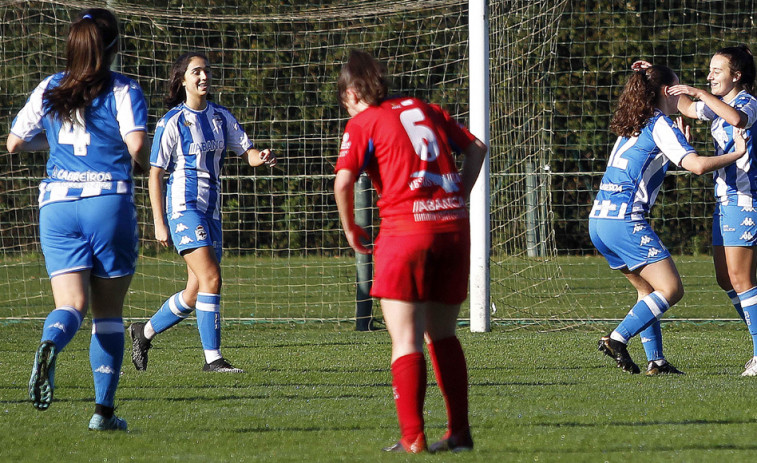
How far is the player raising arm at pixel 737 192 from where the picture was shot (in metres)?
6.30

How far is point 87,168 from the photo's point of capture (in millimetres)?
4324

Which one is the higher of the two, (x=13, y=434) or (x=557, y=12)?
(x=557, y=12)

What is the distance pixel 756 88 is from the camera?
7027 millimetres

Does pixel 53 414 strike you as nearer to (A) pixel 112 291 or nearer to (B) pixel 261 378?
(A) pixel 112 291

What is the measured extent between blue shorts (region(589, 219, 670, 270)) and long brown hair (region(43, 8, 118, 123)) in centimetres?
323

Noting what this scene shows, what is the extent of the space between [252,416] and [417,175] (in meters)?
1.73

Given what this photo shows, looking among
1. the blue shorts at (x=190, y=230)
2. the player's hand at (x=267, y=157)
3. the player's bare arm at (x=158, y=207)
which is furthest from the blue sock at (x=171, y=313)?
the player's hand at (x=267, y=157)

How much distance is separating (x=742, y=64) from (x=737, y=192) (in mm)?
794

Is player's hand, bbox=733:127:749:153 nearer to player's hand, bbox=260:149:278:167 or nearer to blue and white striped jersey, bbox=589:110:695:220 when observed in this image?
blue and white striped jersey, bbox=589:110:695:220

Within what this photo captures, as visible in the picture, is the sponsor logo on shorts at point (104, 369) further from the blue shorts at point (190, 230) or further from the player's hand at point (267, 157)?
the player's hand at point (267, 157)

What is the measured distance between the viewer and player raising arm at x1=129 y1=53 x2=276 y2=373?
21.8 ft

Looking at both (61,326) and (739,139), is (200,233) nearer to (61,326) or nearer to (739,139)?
(61,326)

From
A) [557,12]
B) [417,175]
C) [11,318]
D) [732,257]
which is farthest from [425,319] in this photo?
[11,318]

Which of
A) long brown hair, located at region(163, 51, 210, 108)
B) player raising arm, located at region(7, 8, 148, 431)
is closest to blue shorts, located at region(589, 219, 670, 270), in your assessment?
long brown hair, located at region(163, 51, 210, 108)
